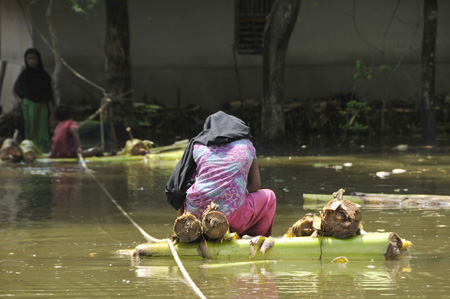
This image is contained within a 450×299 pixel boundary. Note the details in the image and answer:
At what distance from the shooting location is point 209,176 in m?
6.52

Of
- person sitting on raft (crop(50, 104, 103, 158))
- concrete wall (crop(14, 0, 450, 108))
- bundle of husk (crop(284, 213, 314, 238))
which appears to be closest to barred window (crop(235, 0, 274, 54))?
concrete wall (crop(14, 0, 450, 108))

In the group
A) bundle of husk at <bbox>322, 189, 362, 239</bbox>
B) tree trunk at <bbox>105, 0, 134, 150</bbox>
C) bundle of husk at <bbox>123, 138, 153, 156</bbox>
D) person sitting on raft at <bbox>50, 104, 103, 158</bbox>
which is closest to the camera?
bundle of husk at <bbox>322, 189, 362, 239</bbox>

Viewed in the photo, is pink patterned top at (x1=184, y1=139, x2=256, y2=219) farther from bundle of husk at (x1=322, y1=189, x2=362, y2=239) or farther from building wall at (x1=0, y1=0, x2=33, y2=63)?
building wall at (x1=0, y1=0, x2=33, y2=63)

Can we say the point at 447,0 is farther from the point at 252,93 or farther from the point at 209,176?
the point at 209,176

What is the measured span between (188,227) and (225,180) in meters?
0.57

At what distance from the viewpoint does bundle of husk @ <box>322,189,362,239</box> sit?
19.8 feet

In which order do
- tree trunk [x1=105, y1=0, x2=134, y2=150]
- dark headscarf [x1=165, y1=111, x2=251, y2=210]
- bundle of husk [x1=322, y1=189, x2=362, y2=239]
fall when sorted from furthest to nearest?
tree trunk [x1=105, y1=0, x2=134, y2=150] → dark headscarf [x1=165, y1=111, x2=251, y2=210] → bundle of husk [x1=322, y1=189, x2=362, y2=239]

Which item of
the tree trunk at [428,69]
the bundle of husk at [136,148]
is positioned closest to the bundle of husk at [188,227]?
the bundle of husk at [136,148]

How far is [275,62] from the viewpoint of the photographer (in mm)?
17438

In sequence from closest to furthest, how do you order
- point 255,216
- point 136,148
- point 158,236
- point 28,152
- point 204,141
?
point 204,141 < point 255,216 < point 158,236 < point 28,152 < point 136,148

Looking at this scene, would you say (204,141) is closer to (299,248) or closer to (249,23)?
(299,248)

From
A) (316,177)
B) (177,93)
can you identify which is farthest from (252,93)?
(316,177)

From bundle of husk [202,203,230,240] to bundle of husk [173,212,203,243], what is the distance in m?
0.06

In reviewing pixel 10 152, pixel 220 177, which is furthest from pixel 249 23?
pixel 220 177
